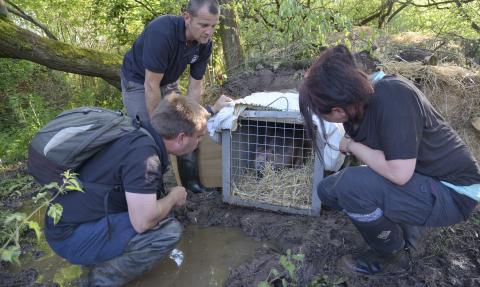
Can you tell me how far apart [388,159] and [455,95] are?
2.42m

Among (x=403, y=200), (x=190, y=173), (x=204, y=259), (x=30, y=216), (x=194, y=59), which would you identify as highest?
(x=194, y=59)

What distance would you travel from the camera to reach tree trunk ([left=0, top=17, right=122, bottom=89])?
508 cm

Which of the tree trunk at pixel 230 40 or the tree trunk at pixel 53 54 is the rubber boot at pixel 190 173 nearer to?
the tree trunk at pixel 53 54

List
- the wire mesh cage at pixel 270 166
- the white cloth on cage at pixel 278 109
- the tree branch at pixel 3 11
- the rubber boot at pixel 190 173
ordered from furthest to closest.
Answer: the tree branch at pixel 3 11 → the rubber boot at pixel 190 173 → the wire mesh cage at pixel 270 166 → the white cloth on cage at pixel 278 109

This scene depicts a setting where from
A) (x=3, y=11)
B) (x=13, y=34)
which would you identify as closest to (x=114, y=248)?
(x=13, y=34)

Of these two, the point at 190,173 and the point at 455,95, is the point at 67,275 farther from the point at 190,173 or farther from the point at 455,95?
the point at 455,95

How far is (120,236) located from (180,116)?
80cm

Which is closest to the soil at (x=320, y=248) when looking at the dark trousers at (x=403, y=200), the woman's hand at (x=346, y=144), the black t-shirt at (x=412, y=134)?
the dark trousers at (x=403, y=200)

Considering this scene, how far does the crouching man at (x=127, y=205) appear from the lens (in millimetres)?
2252

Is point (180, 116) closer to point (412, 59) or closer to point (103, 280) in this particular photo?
point (103, 280)

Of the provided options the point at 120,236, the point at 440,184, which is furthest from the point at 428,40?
the point at 120,236

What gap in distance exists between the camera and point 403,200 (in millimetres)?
2314

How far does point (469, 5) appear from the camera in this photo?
6.94 meters

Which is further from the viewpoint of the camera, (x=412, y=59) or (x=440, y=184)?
(x=412, y=59)
